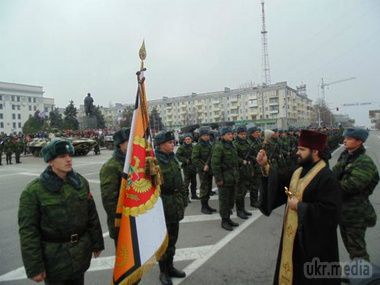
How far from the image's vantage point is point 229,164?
705 centimetres

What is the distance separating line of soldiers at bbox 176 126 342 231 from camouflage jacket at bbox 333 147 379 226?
69cm

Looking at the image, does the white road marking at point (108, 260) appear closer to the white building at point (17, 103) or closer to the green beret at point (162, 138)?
the green beret at point (162, 138)

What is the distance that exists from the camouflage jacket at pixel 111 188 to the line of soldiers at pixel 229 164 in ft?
9.67

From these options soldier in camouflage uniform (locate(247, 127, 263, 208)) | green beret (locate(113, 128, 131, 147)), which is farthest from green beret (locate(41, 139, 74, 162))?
soldier in camouflage uniform (locate(247, 127, 263, 208))

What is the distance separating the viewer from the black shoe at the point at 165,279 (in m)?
4.47

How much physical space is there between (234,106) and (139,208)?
101791mm

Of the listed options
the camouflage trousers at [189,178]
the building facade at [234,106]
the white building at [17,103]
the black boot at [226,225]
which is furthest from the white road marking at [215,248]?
the white building at [17,103]

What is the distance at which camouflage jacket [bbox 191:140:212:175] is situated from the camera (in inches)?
363

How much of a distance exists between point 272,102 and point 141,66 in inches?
3663

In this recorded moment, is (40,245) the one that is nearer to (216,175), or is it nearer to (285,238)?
(285,238)

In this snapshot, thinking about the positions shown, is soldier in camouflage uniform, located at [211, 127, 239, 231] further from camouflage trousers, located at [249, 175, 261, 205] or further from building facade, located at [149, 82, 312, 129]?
building facade, located at [149, 82, 312, 129]

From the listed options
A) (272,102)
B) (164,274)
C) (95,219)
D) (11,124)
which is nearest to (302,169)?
(95,219)

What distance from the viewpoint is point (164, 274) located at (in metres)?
4.57

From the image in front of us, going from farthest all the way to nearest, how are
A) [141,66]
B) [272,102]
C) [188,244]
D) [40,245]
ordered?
[272,102] → [188,244] → [141,66] → [40,245]
